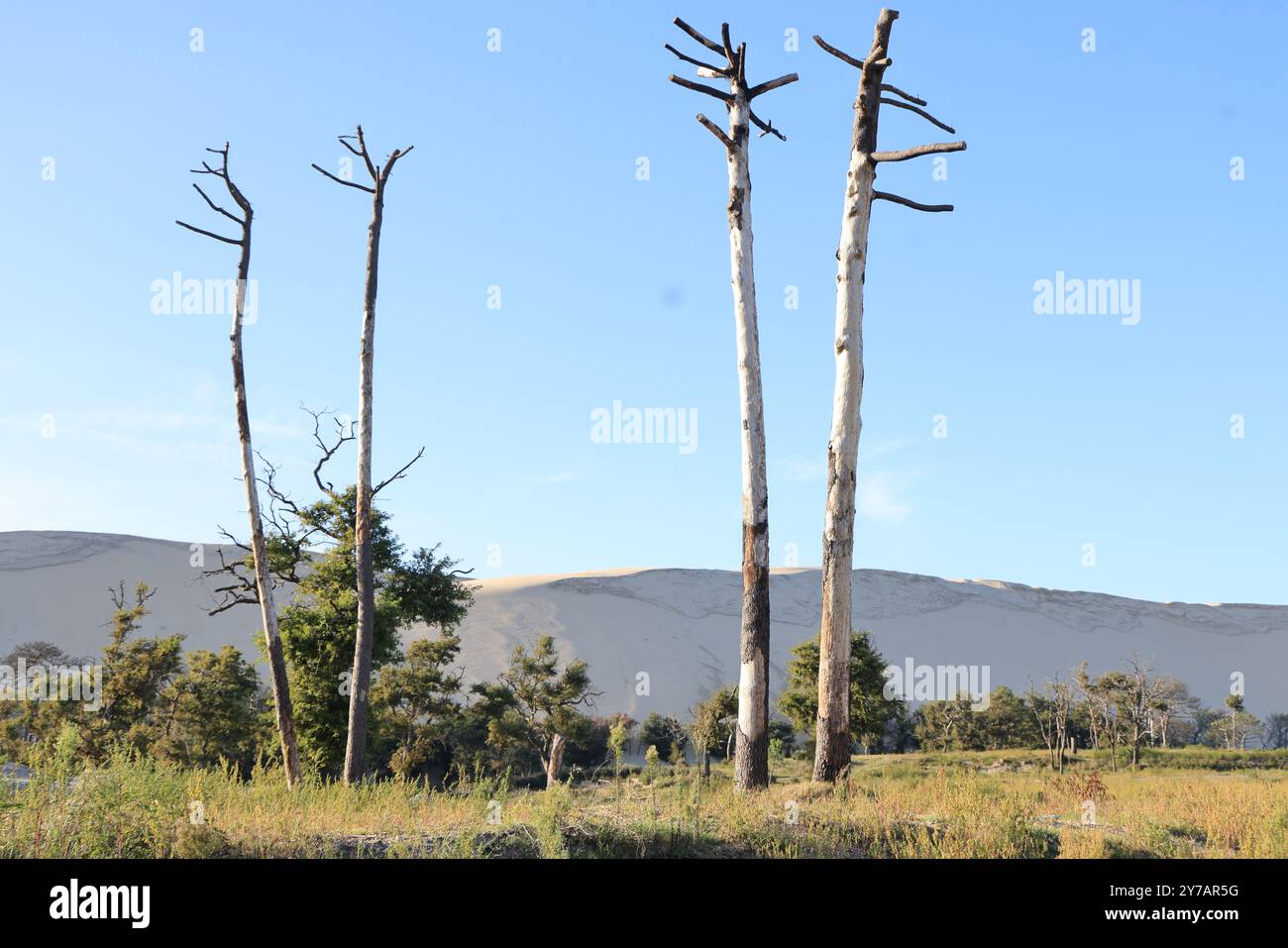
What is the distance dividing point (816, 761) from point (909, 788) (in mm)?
→ 1126

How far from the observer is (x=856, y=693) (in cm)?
3616

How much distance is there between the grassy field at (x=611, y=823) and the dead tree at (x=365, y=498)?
20.3 ft

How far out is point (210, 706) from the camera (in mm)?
31391

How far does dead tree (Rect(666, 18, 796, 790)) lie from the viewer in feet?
40.3

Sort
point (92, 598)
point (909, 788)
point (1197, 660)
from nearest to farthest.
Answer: point (909, 788) → point (92, 598) → point (1197, 660)

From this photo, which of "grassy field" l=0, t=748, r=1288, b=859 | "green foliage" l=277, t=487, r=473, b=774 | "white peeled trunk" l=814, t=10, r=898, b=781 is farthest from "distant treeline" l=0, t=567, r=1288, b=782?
"grassy field" l=0, t=748, r=1288, b=859

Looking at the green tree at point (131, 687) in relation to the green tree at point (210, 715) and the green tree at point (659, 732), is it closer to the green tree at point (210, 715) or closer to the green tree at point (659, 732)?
the green tree at point (210, 715)

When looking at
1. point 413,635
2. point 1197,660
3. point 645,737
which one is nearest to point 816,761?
point 645,737

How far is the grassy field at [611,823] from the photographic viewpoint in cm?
743

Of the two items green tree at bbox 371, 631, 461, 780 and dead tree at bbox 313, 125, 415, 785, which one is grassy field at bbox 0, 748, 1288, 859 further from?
green tree at bbox 371, 631, 461, 780

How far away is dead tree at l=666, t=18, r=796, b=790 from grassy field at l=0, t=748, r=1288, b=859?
48.4 inches

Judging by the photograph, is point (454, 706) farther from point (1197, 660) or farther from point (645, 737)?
point (1197, 660)

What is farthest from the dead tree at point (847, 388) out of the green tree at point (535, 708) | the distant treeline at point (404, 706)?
the green tree at point (535, 708)
